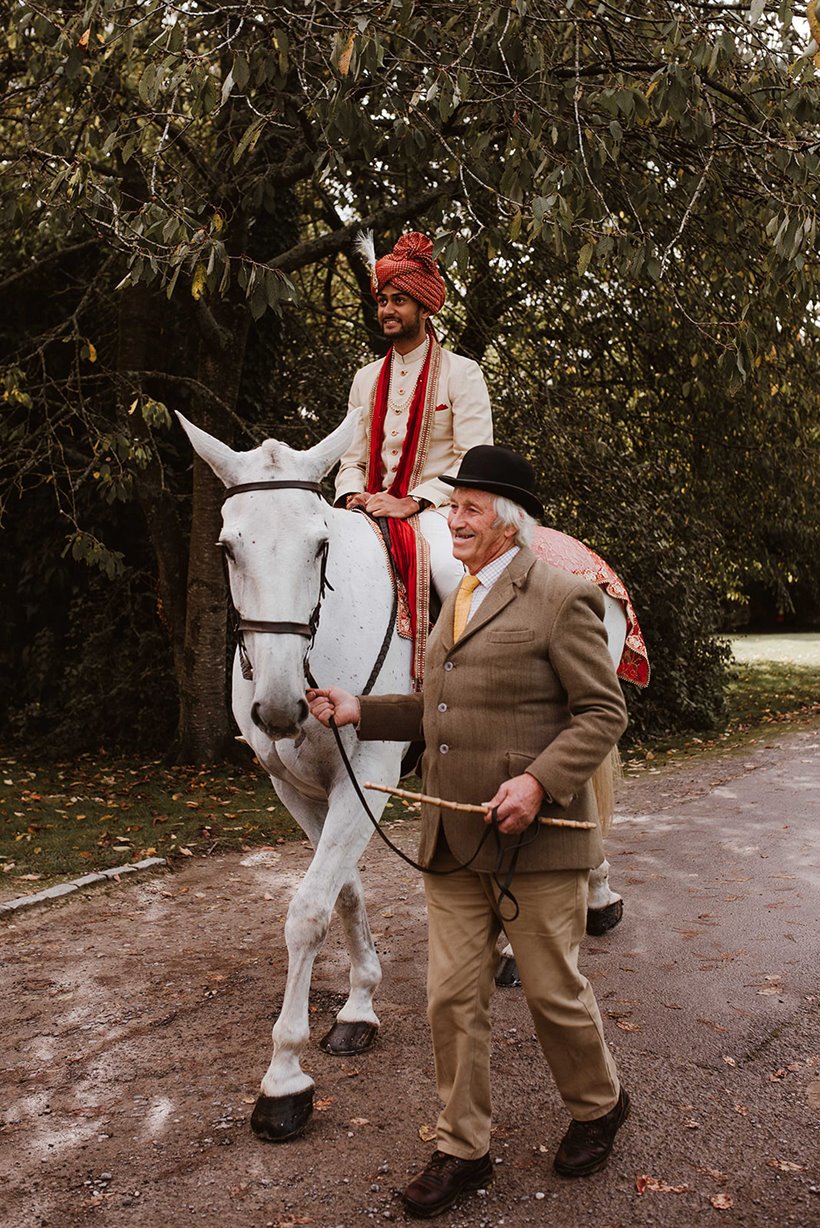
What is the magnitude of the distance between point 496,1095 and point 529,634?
185cm

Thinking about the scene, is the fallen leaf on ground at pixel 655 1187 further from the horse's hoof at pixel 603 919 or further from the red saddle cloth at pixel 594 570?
the horse's hoof at pixel 603 919

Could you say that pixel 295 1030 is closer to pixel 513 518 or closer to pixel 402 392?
pixel 513 518

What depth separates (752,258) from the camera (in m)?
9.03

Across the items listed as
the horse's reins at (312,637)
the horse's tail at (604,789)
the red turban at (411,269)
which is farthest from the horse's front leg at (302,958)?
the red turban at (411,269)

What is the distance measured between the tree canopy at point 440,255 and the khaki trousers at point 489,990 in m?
3.21

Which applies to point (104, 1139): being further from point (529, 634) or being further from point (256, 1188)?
point (529, 634)

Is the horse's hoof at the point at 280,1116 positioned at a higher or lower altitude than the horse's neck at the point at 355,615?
lower

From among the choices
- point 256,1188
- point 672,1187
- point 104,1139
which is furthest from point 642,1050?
point 104,1139

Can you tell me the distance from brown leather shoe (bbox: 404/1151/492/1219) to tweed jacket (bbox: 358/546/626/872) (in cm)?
88

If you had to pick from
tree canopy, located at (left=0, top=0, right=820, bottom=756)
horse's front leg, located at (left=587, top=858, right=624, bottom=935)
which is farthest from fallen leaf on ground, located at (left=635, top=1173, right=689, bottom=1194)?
tree canopy, located at (left=0, top=0, right=820, bottom=756)

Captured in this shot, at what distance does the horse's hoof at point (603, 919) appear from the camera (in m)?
5.77

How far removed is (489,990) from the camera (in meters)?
3.22

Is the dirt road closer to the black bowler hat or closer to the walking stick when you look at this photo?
the walking stick

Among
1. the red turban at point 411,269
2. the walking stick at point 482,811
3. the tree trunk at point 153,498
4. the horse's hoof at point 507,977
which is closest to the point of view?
the walking stick at point 482,811
